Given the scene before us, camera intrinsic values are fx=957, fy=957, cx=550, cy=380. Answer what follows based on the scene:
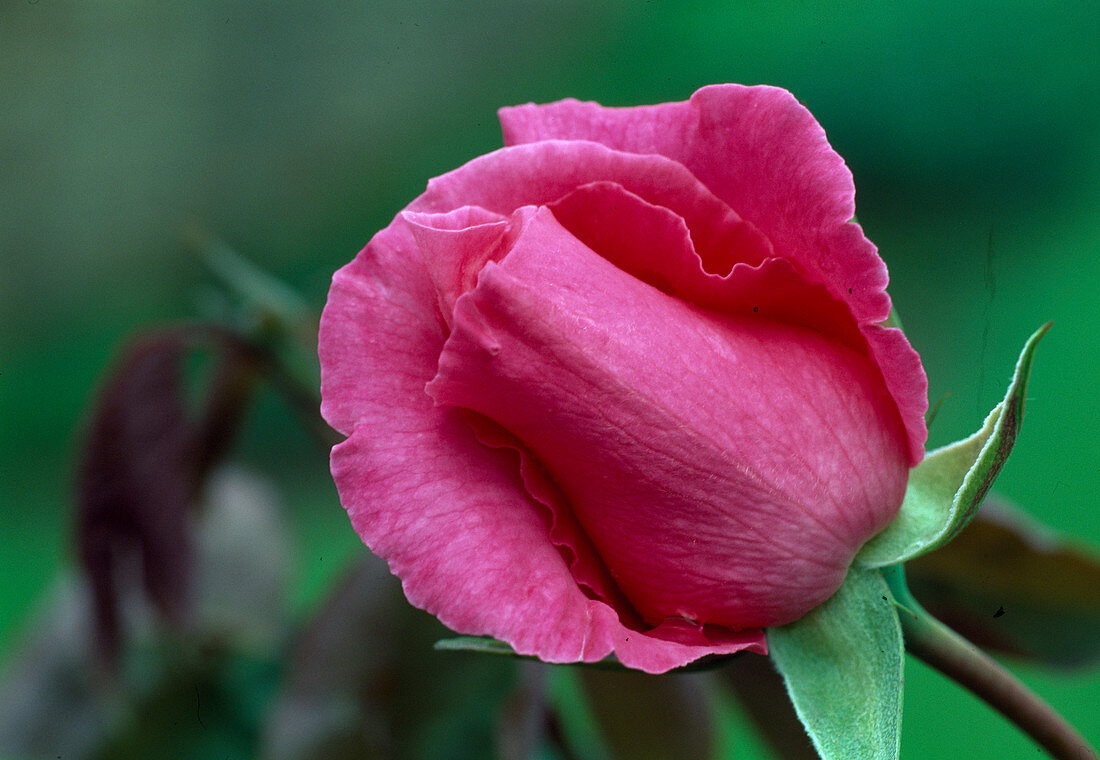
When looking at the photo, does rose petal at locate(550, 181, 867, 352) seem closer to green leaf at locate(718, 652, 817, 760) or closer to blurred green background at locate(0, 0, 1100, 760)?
green leaf at locate(718, 652, 817, 760)

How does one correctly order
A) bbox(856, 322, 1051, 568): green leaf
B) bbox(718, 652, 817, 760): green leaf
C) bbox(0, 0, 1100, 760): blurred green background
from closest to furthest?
Result: bbox(856, 322, 1051, 568): green leaf
bbox(718, 652, 817, 760): green leaf
bbox(0, 0, 1100, 760): blurred green background

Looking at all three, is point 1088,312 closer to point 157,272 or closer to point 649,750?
point 649,750

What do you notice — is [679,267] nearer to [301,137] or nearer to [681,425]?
[681,425]

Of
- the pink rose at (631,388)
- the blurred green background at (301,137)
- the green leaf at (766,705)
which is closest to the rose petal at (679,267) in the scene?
the pink rose at (631,388)

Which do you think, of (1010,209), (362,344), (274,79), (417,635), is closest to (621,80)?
(1010,209)

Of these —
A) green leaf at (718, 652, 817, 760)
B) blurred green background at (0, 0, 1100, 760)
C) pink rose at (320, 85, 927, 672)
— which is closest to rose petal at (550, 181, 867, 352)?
pink rose at (320, 85, 927, 672)

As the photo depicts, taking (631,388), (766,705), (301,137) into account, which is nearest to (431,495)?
(631,388)
